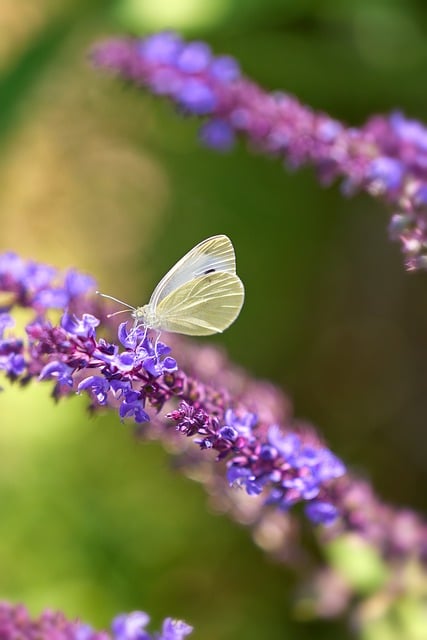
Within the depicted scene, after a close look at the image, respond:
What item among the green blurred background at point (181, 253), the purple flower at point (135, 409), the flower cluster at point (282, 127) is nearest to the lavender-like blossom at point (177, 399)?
the purple flower at point (135, 409)

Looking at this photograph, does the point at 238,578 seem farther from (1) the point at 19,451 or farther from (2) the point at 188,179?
(2) the point at 188,179

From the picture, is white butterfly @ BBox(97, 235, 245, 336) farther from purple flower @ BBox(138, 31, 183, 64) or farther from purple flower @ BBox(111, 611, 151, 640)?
purple flower @ BBox(138, 31, 183, 64)

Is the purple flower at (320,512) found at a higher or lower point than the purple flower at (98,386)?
higher

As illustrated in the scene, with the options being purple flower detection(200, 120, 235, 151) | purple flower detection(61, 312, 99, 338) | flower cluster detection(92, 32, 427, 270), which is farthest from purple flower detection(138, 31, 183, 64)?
purple flower detection(61, 312, 99, 338)

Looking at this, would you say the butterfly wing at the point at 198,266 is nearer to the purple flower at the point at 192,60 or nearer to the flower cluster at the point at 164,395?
the flower cluster at the point at 164,395

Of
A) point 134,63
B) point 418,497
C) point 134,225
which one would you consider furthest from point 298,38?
point 418,497

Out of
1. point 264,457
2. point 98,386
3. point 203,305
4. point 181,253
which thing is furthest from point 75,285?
point 181,253
